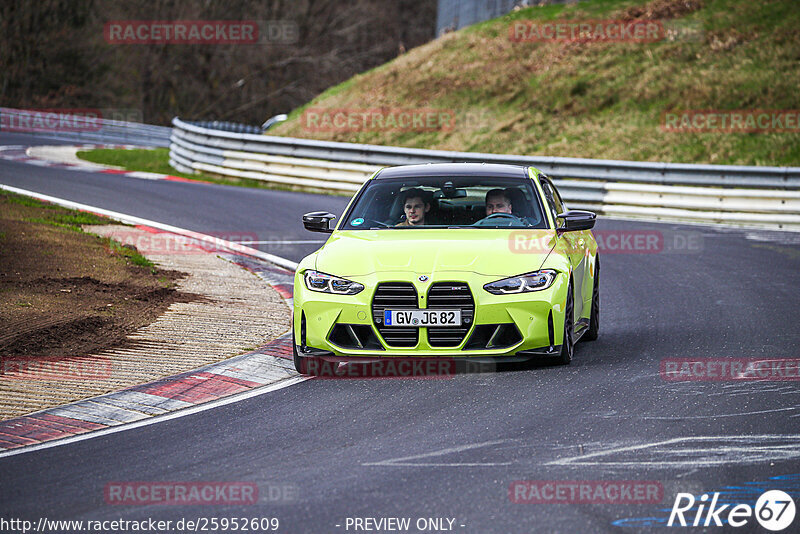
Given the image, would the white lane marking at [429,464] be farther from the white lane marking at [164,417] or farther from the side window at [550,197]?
the side window at [550,197]

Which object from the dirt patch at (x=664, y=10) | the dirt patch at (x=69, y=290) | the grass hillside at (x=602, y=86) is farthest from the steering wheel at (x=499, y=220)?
the dirt patch at (x=664, y=10)

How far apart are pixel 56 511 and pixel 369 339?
3.27 m

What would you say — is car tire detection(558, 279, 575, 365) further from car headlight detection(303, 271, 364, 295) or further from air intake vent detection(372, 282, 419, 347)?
car headlight detection(303, 271, 364, 295)

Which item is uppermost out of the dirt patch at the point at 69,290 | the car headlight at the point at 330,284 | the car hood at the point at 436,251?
the car hood at the point at 436,251

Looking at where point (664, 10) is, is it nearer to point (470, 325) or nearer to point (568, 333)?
point (568, 333)

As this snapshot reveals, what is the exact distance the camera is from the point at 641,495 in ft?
17.8

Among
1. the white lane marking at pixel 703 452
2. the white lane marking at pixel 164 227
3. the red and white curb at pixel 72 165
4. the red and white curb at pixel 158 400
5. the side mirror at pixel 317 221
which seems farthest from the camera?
the red and white curb at pixel 72 165

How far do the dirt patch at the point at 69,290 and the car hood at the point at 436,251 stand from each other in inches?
84.5

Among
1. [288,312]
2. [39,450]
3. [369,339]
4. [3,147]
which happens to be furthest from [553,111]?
[39,450]

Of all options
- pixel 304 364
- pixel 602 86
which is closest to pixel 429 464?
pixel 304 364

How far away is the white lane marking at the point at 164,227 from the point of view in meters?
14.8

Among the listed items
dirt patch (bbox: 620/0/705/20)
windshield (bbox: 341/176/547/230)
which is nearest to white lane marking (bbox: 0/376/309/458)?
windshield (bbox: 341/176/547/230)

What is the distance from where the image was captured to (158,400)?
7715 mm

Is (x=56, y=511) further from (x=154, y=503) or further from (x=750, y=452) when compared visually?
(x=750, y=452)
